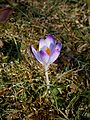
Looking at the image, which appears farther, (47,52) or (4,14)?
(4,14)

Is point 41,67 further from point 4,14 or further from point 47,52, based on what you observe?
point 4,14


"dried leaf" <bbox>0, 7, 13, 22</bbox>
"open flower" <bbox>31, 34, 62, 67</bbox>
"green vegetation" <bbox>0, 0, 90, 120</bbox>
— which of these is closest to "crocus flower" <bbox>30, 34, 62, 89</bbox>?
"open flower" <bbox>31, 34, 62, 67</bbox>

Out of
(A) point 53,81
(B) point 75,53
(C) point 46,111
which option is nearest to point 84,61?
(B) point 75,53

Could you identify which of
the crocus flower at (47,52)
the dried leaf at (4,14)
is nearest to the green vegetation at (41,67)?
the dried leaf at (4,14)

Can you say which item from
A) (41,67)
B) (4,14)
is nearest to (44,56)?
(41,67)

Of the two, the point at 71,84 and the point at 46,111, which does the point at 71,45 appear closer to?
the point at 71,84

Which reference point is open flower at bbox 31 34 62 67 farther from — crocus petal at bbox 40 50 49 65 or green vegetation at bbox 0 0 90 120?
green vegetation at bbox 0 0 90 120
